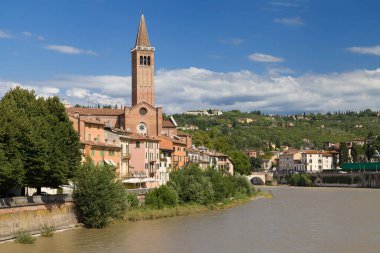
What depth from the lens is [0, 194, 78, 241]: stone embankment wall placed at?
33094 millimetres

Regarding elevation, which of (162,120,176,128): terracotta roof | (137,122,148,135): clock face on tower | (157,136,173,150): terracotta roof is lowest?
(157,136,173,150): terracotta roof

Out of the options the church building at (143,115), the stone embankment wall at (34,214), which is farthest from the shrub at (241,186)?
the stone embankment wall at (34,214)

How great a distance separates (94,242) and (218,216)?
18.6 metres

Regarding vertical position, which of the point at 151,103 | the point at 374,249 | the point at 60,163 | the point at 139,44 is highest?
the point at 139,44

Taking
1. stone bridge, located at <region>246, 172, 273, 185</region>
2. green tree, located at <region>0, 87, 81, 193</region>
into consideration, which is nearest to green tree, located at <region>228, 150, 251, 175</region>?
stone bridge, located at <region>246, 172, 273, 185</region>

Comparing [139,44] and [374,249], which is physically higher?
[139,44]

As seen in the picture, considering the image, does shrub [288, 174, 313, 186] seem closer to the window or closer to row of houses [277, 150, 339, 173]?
row of houses [277, 150, 339, 173]

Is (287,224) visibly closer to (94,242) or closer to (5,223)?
(94,242)

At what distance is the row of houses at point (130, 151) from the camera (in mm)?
54406

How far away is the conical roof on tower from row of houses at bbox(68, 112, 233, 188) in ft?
62.8

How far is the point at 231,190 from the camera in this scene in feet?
229

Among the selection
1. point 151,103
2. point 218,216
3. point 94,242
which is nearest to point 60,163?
point 94,242

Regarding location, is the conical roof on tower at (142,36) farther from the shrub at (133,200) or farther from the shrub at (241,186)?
the shrub at (133,200)

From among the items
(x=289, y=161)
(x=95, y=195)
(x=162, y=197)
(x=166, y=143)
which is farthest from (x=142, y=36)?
(x=289, y=161)
